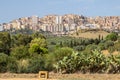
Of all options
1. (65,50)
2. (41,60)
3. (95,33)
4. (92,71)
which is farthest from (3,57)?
(95,33)

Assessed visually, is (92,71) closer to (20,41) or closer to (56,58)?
(56,58)

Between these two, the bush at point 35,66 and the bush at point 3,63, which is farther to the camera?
the bush at point 3,63

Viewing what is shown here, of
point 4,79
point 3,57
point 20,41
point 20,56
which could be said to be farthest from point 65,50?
point 20,41

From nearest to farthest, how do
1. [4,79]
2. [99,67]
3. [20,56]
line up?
[4,79] < [99,67] < [20,56]

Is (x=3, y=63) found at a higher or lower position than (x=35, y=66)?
higher

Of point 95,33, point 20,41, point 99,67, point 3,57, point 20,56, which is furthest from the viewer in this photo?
point 95,33

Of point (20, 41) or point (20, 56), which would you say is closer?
point (20, 56)

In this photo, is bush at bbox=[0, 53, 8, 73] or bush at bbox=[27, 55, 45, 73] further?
bush at bbox=[0, 53, 8, 73]

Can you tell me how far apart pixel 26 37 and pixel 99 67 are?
40961mm

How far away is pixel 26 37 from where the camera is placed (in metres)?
65.1

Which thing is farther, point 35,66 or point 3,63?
point 3,63

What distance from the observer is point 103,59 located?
25.4m

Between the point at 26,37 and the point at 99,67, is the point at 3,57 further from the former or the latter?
the point at 26,37

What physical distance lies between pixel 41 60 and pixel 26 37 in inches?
1532
